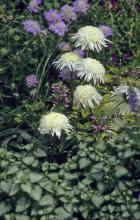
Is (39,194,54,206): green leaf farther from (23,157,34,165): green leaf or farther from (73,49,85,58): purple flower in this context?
(73,49,85,58): purple flower

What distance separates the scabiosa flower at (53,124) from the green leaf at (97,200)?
1.57ft

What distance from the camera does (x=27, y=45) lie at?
4.21 meters

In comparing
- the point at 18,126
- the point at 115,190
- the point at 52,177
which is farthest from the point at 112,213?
the point at 18,126

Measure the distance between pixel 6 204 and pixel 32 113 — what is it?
34.2 inches

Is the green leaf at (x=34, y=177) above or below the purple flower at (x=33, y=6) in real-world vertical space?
below

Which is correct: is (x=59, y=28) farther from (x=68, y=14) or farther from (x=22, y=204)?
(x=22, y=204)

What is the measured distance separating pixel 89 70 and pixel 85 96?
0.18 m

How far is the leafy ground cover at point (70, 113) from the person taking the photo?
3002 mm

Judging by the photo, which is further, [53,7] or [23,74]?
[53,7]

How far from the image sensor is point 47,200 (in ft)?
9.64

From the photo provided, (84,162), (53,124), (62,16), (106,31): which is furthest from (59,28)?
(84,162)

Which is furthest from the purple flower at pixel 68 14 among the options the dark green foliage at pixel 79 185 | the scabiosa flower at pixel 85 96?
the dark green foliage at pixel 79 185

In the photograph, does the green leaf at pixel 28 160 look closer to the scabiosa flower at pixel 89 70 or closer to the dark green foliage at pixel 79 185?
the dark green foliage at pixel 79 185

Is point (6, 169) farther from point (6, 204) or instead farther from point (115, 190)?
point (115, 190)
